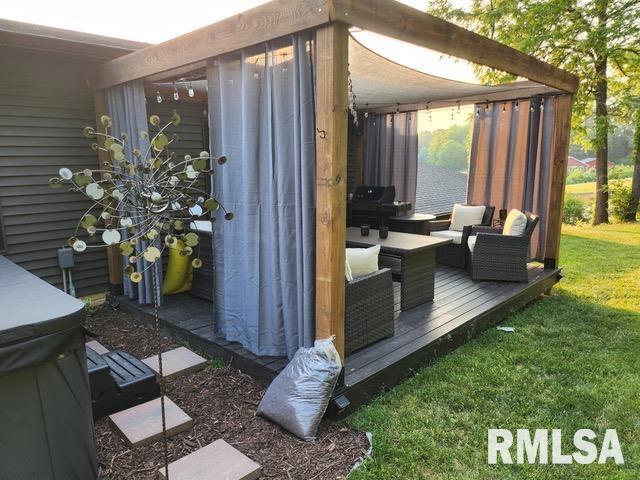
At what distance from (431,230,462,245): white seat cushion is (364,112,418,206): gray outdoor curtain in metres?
1.31

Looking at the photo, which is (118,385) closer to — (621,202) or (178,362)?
(178,362)

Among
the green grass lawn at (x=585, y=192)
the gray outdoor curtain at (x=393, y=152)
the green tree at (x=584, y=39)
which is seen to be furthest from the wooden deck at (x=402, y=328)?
the green grass lawn at (x=585, y=192)

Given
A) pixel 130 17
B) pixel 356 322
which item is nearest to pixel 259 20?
pixel 356 322

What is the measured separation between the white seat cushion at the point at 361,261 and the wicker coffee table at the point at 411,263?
2.06 feet

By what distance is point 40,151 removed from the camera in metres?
4.11

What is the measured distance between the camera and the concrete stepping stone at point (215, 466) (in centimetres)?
212

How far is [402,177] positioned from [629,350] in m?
4.44

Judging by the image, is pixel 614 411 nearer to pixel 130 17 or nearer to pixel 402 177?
pixel 402 177

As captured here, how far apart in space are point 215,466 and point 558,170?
15.5 ft

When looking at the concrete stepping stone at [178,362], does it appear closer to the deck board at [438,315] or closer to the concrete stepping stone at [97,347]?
the concrete stepping stone at [97,347]

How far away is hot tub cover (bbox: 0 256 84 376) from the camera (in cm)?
167

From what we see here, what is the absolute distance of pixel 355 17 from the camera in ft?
7.36

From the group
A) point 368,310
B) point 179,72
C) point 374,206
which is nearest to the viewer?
point 368,310

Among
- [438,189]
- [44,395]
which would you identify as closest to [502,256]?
[44,395]
